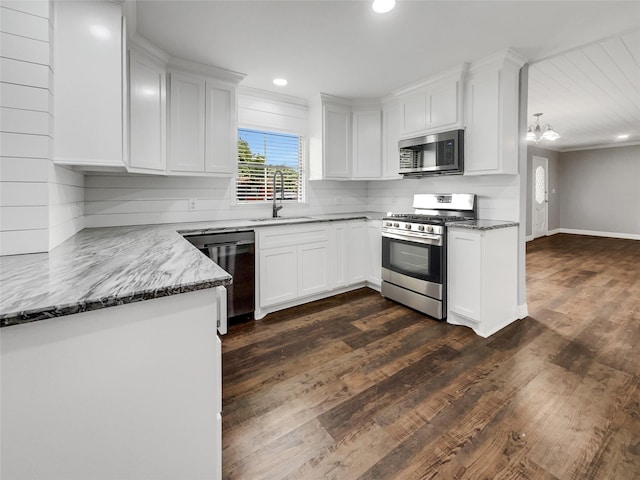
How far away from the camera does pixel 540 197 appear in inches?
320

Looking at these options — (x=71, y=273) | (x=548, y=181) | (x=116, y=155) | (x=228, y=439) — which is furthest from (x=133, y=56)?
(x=548, y=181)

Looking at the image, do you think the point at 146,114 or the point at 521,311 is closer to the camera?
the point at 146,114

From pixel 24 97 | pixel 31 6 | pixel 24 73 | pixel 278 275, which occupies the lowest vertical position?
pixel 278 275

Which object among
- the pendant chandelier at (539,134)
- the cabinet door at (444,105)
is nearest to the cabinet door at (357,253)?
the cabinet door at (444,105)

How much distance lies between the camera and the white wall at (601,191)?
778 cm

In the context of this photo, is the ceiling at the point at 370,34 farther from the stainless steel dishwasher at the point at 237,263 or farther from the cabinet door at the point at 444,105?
the stainless steel dishwasher at the point at 237,263

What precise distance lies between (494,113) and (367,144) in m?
1.58

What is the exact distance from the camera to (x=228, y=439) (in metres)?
1.59

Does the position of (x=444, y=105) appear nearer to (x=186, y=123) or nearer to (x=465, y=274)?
(x=465, y=274)

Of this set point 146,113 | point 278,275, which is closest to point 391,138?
point 278,275

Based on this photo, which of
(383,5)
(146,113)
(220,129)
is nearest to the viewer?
(383,5)

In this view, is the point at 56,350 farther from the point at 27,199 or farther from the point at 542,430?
the point at 542,430

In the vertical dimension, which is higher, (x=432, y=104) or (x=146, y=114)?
(x=432, y=104)

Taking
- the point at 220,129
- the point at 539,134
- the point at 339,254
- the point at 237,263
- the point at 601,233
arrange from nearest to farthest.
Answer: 1. the point at 237,263
2. the point at 220,129
3. the point at 339,254
4. the point at 539,134
5. the point at 601,233
